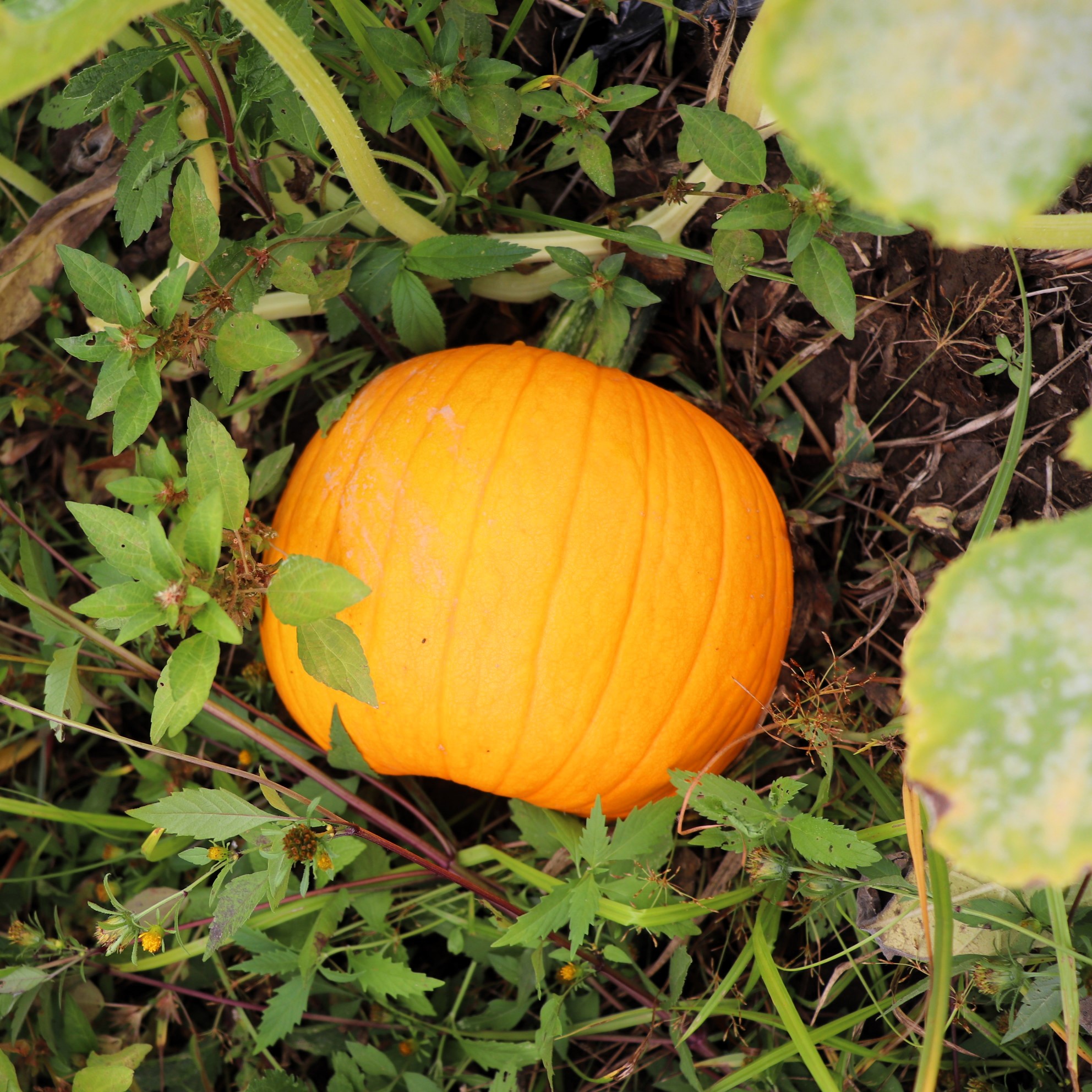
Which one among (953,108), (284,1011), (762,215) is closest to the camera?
(953,108)

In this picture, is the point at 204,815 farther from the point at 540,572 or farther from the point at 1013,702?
the point at 1013,702

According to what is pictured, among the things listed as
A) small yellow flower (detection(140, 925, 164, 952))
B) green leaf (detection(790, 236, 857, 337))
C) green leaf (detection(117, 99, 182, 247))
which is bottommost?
small yellow flower (detection(140, 925, 164, 952))

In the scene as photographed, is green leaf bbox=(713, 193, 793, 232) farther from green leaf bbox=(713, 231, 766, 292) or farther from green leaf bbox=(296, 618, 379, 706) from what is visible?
green leaf bbox=(296, 618, 379, 706)

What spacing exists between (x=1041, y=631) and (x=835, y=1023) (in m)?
1.16

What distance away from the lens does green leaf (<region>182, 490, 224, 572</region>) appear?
121cm

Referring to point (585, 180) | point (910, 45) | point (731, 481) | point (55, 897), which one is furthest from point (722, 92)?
point (55, 897)

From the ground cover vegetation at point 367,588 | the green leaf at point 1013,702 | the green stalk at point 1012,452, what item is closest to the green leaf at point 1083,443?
the green leaf at point 1013,702

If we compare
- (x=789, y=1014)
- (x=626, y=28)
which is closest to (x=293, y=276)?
(x=626, y=28)

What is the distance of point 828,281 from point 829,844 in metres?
0.85

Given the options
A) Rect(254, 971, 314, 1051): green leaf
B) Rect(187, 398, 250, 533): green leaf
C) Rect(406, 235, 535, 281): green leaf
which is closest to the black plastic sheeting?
Rect(406, 235, 535, 281): green leaf

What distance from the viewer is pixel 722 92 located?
1.69 m

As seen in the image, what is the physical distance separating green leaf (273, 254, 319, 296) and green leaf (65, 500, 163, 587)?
444 millimetres

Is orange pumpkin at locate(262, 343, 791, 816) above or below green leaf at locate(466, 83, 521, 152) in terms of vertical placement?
below

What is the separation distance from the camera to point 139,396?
130 cm
